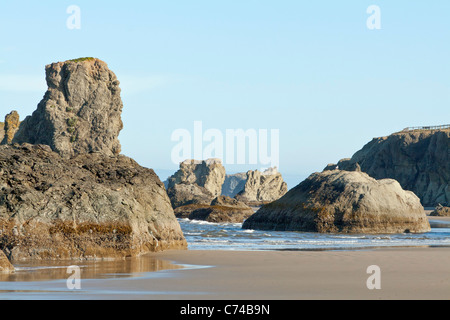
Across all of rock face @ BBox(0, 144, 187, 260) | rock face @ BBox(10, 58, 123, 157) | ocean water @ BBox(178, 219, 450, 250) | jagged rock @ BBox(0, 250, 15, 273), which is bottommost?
ocean water @ BBox(178, 219, 450, 250)

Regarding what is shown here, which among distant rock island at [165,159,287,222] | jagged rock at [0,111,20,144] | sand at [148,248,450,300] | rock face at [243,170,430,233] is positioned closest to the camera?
sand at [148,248,450,300]

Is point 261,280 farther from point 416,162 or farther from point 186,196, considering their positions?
point 416,162

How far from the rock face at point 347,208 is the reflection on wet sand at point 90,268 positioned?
17044 mm

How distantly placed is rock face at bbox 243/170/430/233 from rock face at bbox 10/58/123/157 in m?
42.9

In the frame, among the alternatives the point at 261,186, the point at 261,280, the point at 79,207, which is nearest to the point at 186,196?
the point at 79,207

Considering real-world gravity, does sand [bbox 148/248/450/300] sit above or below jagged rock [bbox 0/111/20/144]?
below

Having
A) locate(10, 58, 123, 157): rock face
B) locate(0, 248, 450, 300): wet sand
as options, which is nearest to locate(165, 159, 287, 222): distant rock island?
locate(10, 58, 123, 157): rock face

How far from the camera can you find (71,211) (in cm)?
1675

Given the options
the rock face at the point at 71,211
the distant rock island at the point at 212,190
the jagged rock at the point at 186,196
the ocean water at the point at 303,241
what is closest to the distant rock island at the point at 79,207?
the rock face at the point at 71,211

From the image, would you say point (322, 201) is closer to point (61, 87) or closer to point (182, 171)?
point (61, 87)

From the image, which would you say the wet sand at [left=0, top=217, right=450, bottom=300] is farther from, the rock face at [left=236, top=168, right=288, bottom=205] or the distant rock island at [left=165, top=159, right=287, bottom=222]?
the rock face at [left=236, top=168, right=288, bottom=205]

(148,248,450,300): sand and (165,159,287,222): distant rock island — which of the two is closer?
(148,248,450,300): sand

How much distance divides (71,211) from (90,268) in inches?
114

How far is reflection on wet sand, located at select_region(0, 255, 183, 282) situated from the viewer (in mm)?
12562
